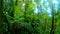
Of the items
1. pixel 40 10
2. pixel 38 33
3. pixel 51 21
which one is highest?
pixel 40 10

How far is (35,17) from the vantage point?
5.55 metres

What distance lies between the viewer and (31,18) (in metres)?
5.59

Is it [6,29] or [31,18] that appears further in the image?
[31,18]

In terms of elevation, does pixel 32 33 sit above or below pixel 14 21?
below

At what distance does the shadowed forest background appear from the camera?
17.3 ft

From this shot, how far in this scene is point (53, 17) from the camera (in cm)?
545

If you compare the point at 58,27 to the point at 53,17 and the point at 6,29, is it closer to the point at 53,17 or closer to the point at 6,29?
the point at 53,17

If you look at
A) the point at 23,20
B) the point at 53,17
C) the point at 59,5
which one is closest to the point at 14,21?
the point at 23,20

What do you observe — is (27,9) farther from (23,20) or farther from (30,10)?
(23,20)

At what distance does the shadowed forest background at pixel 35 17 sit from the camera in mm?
5258

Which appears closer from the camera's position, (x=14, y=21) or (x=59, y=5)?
(x=14, y=21)

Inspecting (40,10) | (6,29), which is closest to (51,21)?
(40,10)

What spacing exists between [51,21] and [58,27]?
1.10ft

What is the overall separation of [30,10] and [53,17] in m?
0.92
